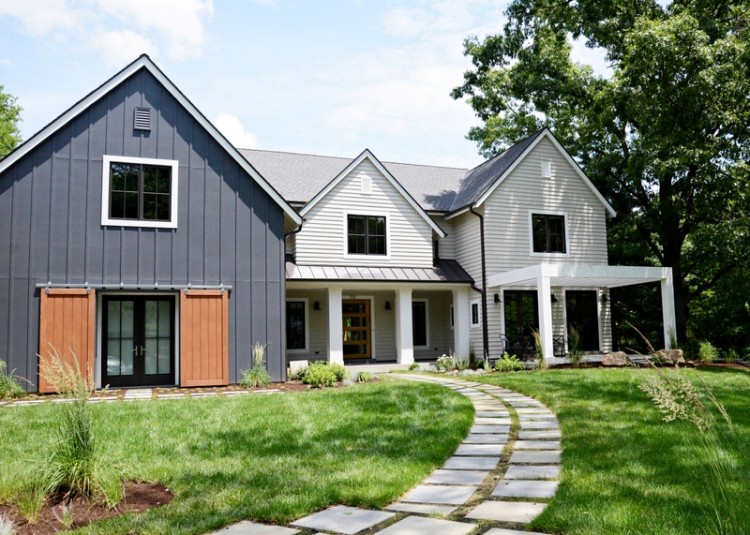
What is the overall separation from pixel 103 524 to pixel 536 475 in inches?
130

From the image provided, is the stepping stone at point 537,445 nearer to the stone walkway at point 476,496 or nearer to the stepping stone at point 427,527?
the stone walkway at point 476,496

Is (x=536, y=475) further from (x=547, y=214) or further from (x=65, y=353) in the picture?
(x=547, y=214)

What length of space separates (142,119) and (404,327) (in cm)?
905

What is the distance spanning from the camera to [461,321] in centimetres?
1875

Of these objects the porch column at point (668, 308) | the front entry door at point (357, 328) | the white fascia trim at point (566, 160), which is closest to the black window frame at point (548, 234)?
the white fascia trim at point (566, 160)

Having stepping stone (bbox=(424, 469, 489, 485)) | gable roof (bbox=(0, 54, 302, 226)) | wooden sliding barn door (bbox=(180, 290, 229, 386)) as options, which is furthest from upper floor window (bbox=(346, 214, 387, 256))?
stepping stone (bbox=(424, 469, 489, 485))

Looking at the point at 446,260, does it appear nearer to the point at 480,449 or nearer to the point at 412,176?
the point at 412,176

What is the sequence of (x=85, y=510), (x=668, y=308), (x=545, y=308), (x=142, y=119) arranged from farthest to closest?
(x=668, y=308) → (x=545, y=308) → (x=142, y=119) → (x=85, y=510)

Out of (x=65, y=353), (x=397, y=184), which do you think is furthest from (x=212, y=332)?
(x=397, y=184)

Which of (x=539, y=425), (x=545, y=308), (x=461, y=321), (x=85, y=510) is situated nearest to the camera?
(x=85, y=510)

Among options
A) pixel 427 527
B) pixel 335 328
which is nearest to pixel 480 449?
pixel 427 527

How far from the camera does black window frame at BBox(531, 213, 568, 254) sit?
62.6 ft

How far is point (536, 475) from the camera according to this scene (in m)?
4.97

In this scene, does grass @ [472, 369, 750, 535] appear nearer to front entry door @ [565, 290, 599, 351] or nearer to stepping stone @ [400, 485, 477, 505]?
stepping stone @ [400, 485, 477, 505]
